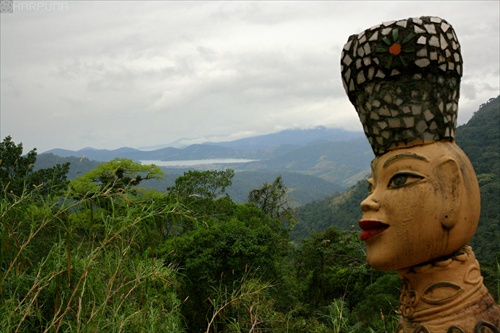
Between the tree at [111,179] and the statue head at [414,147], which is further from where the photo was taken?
the tree at [111,179]

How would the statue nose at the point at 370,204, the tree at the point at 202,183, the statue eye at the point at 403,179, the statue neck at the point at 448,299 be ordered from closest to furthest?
1. the statue neck at the point at 448,299
2. the statue eye at the point at 403,179
3. the statue nose at the point at 370,204
4. the tree at the point at 202,183

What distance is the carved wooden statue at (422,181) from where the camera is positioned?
2.66 meters

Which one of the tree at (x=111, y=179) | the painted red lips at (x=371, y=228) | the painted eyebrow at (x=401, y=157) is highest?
the painted eyebrow at (x=401, y=157)

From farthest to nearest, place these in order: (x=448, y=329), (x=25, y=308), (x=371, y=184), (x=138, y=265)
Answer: (x=138, y=265)
(x=25, y=308)
(x=371, y=184)
(x=448, y=329)

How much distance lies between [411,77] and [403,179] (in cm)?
62

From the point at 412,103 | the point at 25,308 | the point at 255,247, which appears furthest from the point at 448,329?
the point at 255,247

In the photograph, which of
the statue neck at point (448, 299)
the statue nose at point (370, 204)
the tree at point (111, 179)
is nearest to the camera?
the statue neck at point (448, 299)

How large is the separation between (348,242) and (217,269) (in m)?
5.33

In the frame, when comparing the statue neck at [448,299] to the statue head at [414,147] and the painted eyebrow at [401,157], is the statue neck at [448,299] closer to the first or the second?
the statue head at [414,147]

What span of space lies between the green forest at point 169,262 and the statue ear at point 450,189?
2506mm

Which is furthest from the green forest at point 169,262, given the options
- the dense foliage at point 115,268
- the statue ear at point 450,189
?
the statue ear at point 450,189

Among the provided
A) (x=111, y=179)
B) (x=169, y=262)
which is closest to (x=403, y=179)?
(x=111, y=179)

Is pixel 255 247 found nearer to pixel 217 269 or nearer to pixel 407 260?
pixel 217 269

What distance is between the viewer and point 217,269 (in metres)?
12.2
